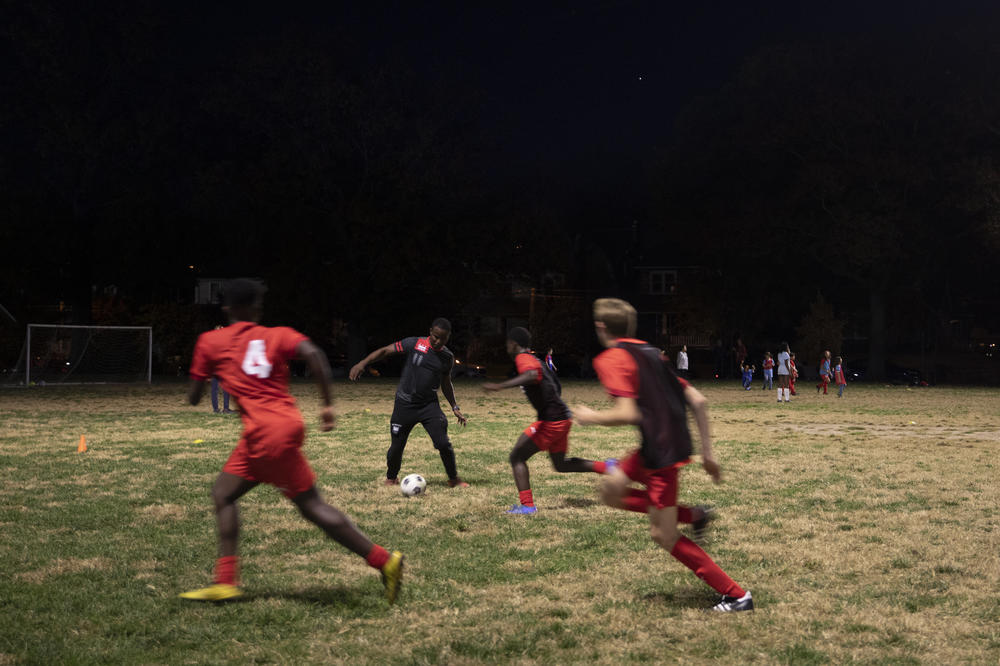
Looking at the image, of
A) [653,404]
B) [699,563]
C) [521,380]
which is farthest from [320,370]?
[521,380]

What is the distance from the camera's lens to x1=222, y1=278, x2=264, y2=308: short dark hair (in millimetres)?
6055

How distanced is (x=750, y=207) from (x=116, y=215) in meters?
32.2

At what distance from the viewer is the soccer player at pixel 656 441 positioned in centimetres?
568

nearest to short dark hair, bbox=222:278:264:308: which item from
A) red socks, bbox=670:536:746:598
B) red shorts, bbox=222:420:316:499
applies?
red shorts, bbox=222:420:316:499

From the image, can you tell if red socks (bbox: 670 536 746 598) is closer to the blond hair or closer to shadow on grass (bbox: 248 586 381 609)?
the blond hair

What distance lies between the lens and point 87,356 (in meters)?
40.8

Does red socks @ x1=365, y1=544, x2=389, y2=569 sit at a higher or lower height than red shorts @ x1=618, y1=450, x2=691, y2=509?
lower

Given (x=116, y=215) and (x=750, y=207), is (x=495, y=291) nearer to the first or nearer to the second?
(x=750, y=207)

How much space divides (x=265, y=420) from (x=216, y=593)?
1181 millimetres

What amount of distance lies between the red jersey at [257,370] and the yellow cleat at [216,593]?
1.01 metres

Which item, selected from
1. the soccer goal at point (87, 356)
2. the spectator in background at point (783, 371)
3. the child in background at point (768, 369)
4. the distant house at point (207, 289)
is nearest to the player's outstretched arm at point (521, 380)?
the spectator in background at point (783, 371)

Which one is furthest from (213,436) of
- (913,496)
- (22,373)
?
(22,373)

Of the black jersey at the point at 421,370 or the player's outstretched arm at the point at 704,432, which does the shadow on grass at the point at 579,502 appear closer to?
the black jersey at the point at 421,370

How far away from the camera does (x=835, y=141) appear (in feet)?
170
